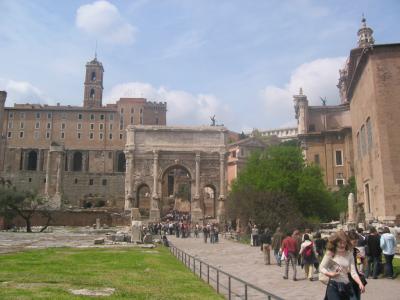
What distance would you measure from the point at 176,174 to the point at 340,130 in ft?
120

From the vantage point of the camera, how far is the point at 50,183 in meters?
72.2

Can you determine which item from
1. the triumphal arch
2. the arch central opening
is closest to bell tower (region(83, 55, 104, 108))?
the arch central opening

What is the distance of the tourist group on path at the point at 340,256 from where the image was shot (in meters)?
4.87

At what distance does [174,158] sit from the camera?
53531mm

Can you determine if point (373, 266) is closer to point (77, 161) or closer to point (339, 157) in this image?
point (339, 157)

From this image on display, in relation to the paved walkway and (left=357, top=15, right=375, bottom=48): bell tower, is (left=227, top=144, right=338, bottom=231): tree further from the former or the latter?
(left=357, top=15, right=375, bottom=48): bell tower

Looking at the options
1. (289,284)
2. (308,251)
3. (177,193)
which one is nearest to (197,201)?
(177,193)

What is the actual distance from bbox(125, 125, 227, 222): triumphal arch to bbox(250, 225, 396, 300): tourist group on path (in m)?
37.2

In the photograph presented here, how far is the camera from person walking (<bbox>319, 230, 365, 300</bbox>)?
484 centimetres

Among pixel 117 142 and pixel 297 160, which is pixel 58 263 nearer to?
pixel 297 160

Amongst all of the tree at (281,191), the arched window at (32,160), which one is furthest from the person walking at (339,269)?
the arched window at (32,160)

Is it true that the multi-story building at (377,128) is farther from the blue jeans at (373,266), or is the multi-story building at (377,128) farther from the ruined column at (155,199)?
the ruined column at (155,199)

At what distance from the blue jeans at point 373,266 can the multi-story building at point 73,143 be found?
70.9 metres

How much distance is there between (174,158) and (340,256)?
1922 inches
